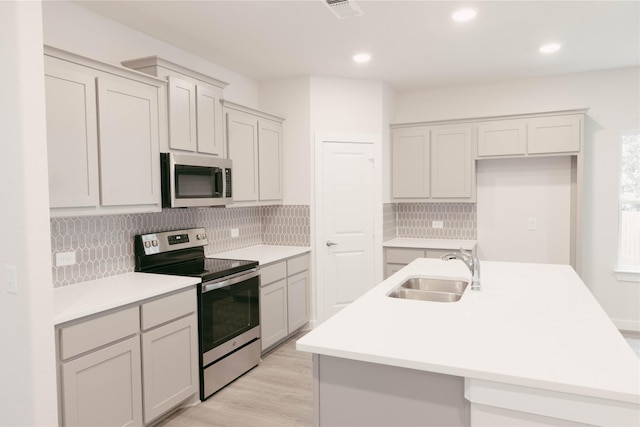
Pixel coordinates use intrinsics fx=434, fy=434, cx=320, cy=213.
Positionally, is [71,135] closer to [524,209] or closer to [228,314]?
[228,314]

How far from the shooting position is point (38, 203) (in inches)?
80.3

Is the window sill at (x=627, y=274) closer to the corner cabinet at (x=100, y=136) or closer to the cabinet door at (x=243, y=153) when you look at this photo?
the cabinet door at (x=243, y=153)

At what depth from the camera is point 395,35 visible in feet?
11.6

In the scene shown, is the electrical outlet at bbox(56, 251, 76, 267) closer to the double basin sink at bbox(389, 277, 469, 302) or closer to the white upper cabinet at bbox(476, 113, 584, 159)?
the double basin sink at bbox(389, 277, 469, 302)

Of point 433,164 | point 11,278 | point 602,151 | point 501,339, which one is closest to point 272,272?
point 11,278

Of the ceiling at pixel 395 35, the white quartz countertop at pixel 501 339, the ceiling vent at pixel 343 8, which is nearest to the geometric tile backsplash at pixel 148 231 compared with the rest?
the ceiling at pixel 395 35

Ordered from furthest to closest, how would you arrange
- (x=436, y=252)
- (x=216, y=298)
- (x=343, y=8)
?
(x=436, y=252) → (x=216, y=298) → (x=343, y=8)

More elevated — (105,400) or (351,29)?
(351,29)

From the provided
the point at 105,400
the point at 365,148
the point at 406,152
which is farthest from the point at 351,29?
the point at 105,400

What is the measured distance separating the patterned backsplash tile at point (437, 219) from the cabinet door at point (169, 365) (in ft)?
10.6

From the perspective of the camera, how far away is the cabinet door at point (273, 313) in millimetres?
3854

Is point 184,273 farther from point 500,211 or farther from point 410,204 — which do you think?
point 500,211

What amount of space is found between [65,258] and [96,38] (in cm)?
154

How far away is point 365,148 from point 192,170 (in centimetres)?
220
